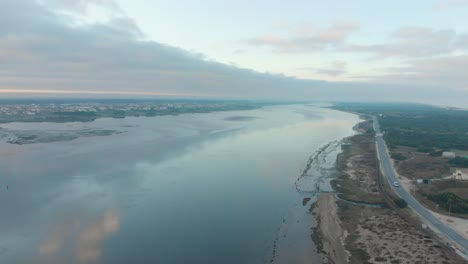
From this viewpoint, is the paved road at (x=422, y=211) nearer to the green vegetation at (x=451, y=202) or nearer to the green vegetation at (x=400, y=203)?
the green vegetation at (x=400, y=203)

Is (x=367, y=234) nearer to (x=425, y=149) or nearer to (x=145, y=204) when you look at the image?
(x=145, y=204)

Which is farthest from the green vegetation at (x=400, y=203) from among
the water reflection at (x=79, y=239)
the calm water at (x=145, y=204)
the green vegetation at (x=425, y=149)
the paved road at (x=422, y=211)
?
the green vegetation at (x=425, y=149)

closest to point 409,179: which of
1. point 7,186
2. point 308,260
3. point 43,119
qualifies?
point 308,260

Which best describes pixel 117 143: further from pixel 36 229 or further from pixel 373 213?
pixel 373 213

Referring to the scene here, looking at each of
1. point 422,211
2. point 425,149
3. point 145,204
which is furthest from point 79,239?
point 425,149

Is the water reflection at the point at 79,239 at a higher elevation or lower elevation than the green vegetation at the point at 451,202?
lower

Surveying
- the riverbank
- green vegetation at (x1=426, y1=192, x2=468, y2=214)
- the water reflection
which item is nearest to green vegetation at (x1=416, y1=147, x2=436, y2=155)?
the riverbank

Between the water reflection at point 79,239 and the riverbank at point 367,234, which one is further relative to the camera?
the riverbank at point 367,234
